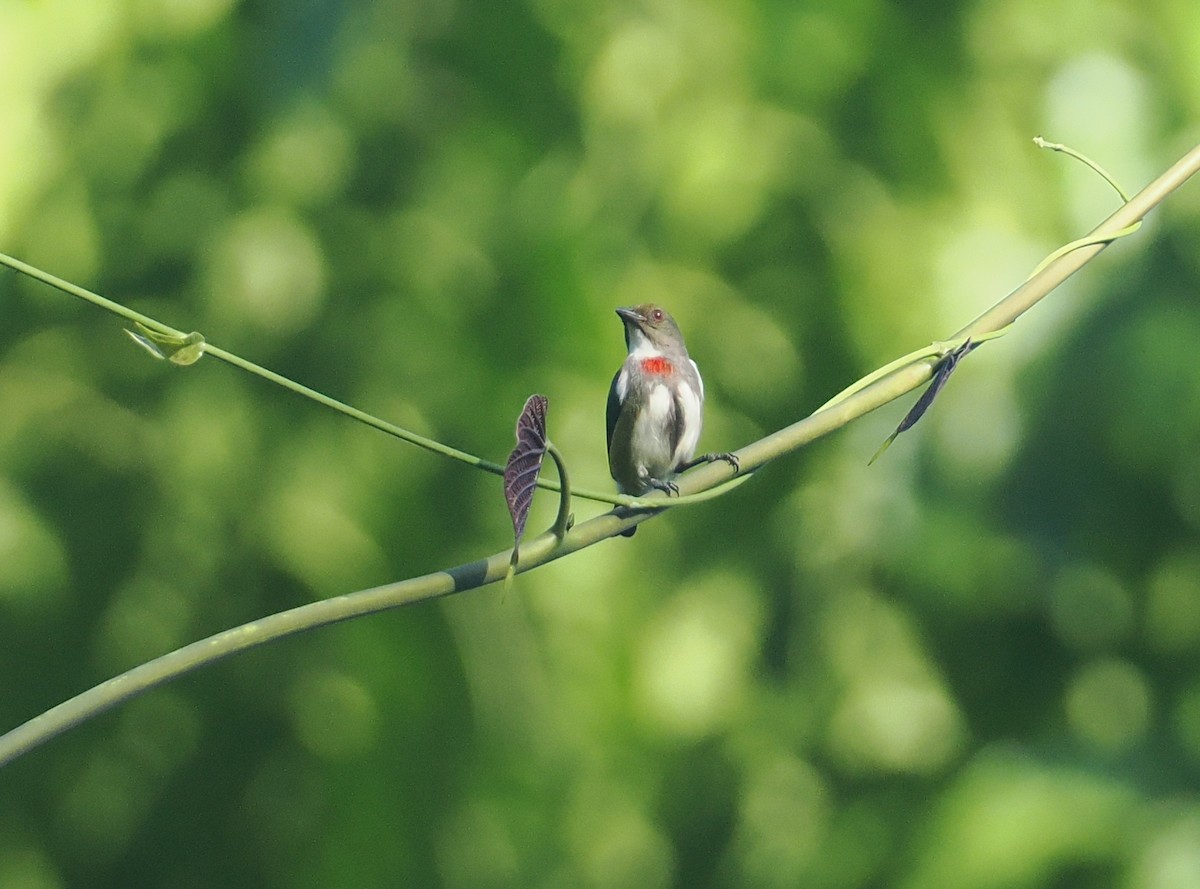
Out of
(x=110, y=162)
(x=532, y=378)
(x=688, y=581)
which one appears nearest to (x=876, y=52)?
(x=532, y=378)

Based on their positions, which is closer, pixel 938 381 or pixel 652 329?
pixel 938 381

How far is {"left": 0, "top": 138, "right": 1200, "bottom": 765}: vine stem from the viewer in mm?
822

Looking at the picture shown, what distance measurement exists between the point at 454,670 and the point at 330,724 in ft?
1.70

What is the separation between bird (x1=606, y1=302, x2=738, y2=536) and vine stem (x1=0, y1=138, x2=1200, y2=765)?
3.37 feet

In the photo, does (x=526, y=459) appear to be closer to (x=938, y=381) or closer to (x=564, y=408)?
(x=938, y=381)

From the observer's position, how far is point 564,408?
16.8 feet

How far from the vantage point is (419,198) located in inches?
211

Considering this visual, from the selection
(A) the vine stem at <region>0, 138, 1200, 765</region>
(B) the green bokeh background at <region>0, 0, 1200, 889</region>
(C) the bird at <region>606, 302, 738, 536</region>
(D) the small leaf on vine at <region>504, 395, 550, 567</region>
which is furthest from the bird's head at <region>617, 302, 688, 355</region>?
(B) the green bokeh background at <region>0, 0, 1200, 889</region>

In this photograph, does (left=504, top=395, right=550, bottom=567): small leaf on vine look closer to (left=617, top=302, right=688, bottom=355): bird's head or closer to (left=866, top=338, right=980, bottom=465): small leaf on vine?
(left=866, top=338, right=980, bottom=465): small leaf on vine

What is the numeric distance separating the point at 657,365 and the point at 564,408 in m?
2.71

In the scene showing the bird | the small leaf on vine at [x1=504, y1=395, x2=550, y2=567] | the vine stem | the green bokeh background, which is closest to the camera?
the vine stem

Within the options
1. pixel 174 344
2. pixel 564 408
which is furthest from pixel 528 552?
pixel 564 408

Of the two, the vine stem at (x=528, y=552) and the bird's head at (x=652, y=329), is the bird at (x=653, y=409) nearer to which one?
the bird's head at (x=652, y=329)

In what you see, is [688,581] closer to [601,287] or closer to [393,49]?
[601,287]
